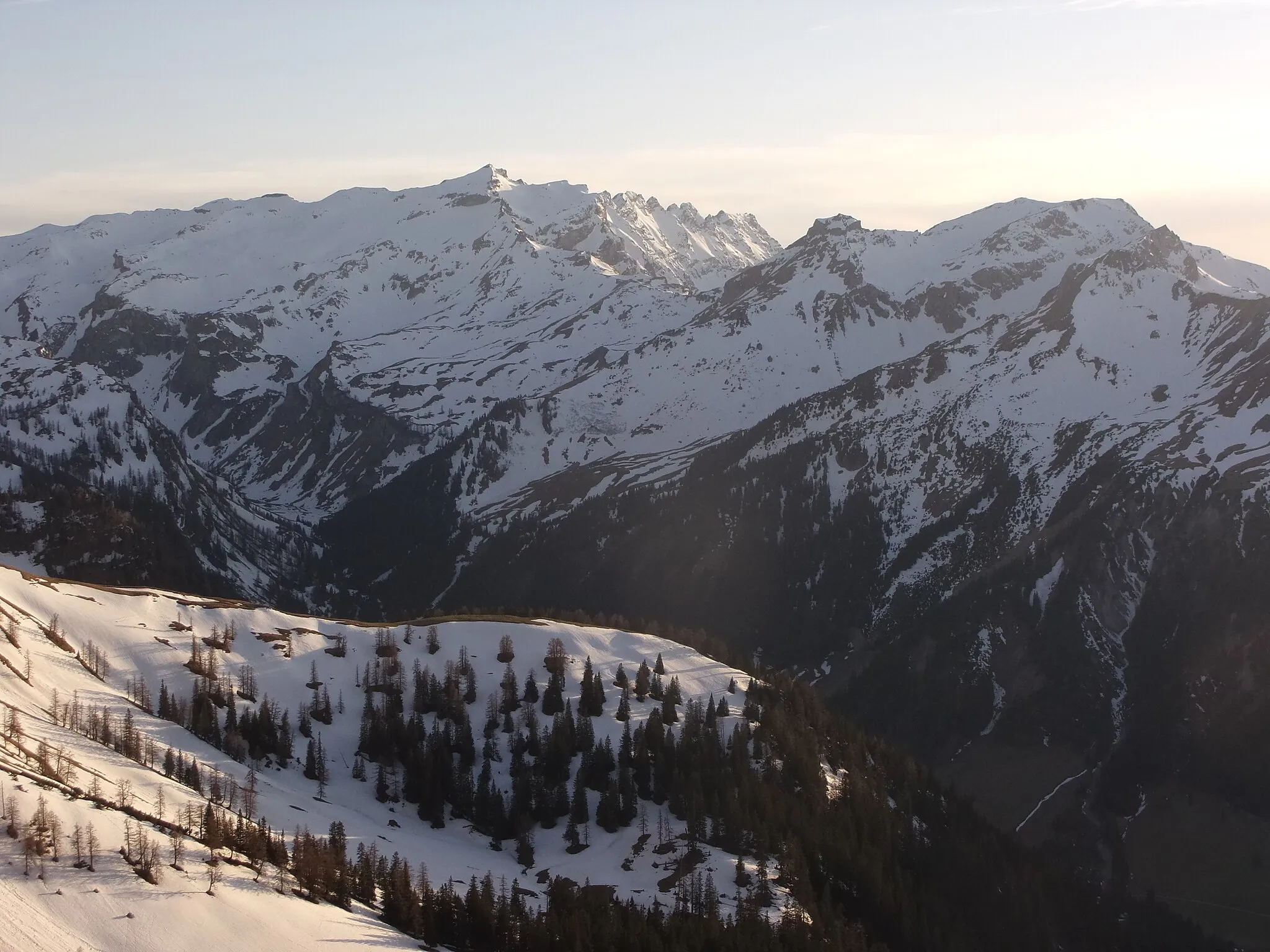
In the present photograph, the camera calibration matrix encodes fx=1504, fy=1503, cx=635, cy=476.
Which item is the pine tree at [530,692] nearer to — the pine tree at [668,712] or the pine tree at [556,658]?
the pine tree at [556,658]

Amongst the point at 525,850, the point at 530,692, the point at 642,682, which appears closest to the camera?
the point at 525,850

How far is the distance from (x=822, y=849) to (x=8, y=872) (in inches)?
3564

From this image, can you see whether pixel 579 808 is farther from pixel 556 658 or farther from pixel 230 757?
pixel 230 757

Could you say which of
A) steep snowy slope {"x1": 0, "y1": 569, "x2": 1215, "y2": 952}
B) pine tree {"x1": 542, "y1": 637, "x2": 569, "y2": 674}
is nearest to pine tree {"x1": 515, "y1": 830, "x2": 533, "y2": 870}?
steep snowy slope {"x1": 0, "y1": 569, "x2": 1215, "y2": 952}

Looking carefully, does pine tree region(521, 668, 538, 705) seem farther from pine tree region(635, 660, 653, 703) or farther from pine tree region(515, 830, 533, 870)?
pine tree region(515, 830, 533, 870)

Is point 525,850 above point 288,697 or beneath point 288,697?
beneath

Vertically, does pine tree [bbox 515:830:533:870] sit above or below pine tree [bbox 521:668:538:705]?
below

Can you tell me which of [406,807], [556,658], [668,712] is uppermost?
[556,658]

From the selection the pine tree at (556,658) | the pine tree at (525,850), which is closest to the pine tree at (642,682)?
the pine tree at (556,658)

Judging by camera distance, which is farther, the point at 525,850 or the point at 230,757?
the point at 230,757

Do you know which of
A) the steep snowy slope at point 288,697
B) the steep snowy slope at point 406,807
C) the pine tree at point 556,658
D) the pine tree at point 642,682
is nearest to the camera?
the steep snowy slope at point 406,807

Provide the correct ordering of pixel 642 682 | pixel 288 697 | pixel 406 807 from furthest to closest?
pixel 642 682
pixel 288 697
pixel 406 807

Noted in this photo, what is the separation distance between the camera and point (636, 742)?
175875mm

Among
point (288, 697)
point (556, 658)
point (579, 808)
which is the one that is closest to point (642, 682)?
point (556, 658)
